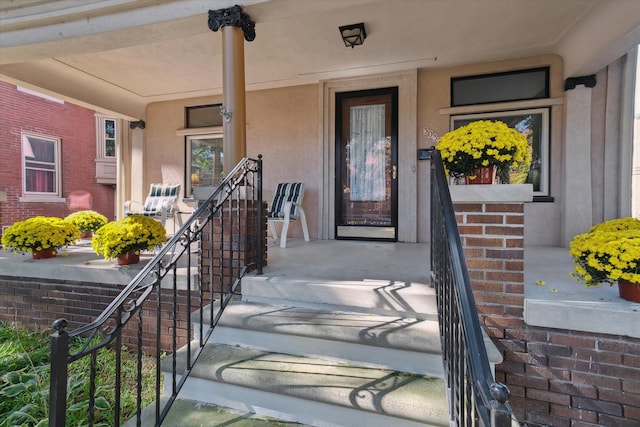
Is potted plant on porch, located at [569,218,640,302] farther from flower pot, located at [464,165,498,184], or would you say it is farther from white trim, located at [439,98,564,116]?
white trim, located at [439,98,564,116]

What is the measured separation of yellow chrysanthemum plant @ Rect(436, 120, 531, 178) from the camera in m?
1.79

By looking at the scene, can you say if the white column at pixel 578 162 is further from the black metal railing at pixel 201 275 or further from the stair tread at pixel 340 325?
the black metal railing at pixel 201 275

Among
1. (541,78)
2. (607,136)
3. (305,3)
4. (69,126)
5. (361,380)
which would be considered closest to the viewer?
(361,380)

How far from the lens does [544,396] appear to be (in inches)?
66.1

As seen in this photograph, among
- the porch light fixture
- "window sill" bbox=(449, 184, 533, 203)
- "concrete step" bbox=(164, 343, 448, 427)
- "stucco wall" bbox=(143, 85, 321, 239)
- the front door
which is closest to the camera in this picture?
"concrete step" bbox=(164, 343, 448, 427)

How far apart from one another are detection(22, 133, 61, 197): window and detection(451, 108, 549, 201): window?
960 centimetres

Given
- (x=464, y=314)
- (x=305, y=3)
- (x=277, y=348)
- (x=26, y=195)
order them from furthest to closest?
(x=26, y=195) < (x=305, y=3) < (x=277, y=348) < (x=464, y=314)

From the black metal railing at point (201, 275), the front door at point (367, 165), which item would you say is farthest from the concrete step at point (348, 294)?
the front door at point (367, 165)

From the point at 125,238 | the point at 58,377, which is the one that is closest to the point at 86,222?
the point at 125,238

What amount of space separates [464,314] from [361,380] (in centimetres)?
81

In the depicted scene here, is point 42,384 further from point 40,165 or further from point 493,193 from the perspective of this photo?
point 40,165

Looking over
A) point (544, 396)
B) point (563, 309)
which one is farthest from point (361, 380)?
point (563, 309)

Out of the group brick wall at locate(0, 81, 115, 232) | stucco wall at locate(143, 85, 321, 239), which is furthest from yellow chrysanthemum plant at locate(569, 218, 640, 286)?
brick wall at locate(0, 81, 115, 232)

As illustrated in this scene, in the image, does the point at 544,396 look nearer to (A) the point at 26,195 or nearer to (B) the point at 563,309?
(B) the point at 563,309
